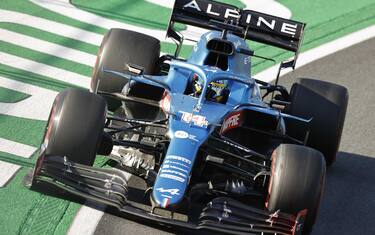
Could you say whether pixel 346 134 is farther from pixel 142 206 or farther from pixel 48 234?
pixel 48 234

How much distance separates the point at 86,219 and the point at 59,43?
18.2 feet

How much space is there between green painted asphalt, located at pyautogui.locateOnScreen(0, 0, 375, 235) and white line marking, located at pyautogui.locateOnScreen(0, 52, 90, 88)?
0.42 feet

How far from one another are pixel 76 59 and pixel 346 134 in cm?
411

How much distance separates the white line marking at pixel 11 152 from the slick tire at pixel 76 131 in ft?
3.01

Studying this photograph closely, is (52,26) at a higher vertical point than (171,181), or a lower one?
higher

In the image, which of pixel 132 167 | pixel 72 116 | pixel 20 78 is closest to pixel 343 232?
pixel 132 167

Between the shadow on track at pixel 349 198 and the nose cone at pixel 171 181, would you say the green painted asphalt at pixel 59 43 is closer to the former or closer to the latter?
the nose cone at pixel 171 181

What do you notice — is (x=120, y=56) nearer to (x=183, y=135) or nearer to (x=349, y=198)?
(x=183, y=135)

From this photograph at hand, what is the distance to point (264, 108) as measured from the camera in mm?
9406

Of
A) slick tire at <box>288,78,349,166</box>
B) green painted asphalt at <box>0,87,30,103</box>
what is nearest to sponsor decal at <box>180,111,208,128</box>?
slick tire at <box>288,78,349,166</box>

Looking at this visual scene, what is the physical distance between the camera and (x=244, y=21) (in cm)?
1098

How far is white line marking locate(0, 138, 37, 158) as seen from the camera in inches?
383

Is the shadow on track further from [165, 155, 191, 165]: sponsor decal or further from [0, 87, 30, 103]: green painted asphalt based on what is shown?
[0, 87, 30, 103]: green painted asphalt

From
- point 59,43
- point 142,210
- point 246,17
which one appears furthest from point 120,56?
point 59,43
